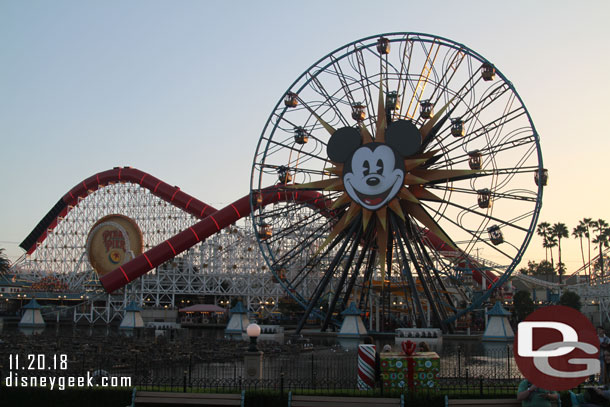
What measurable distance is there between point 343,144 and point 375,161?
7.29 feet

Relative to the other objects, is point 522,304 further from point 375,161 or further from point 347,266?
point 375,161

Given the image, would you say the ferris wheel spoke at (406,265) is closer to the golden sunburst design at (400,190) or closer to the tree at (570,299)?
the golden sunburst design at (400,190)

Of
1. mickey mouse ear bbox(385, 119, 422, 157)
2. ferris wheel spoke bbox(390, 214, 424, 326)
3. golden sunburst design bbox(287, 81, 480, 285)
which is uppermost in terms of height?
mickey mouse ear bbox(385, 119, 422, 157)

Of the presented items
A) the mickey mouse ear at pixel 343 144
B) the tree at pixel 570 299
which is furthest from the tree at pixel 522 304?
the mickey mouse ear at pixel 343 144

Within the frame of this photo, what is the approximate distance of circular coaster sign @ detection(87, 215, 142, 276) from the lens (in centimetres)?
6719

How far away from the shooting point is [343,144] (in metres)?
34.5

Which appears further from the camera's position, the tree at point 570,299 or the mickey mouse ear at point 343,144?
the tree at point 570,299

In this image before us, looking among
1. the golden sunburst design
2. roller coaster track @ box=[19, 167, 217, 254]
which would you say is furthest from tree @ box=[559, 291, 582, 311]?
roller coaster track @ box=[19, 167, 217, 254]

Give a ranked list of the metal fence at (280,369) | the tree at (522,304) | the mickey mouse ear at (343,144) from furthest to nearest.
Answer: the tree at (522,304) → the mickey mouse ear at (343,144) → the metal fence at (280,369)

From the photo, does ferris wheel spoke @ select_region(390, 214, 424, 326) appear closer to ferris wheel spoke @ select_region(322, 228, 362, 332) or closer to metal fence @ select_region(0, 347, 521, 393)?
ferris wheel spoke @ select_region(322, 228, 362, 332)

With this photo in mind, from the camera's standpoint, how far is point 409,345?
14.6m

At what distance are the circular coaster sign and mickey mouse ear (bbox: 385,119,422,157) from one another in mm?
41620

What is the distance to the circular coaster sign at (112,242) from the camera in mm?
67188

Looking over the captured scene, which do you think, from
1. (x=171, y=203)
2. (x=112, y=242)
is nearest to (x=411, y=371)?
(x=171, y=203)
